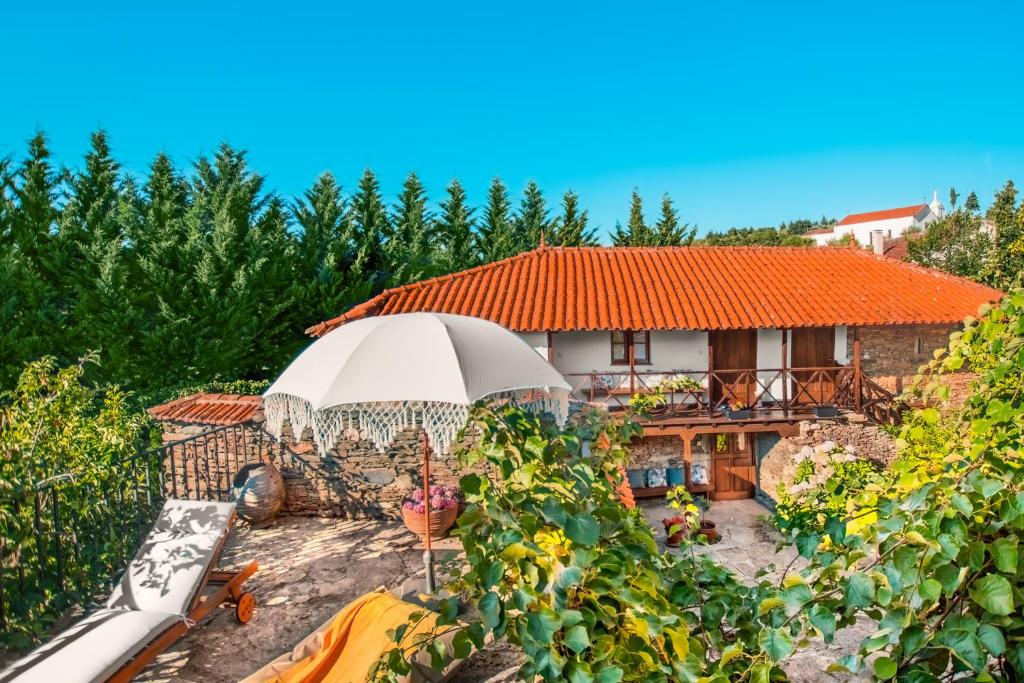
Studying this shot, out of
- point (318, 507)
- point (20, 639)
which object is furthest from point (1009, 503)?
point (318, 507)

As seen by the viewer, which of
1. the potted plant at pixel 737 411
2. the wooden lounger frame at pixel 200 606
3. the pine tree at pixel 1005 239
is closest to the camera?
the wooden lounger frame at pixel 200 606

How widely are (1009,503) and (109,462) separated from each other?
6.50 meters

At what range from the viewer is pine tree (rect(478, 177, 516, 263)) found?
74.5 feet

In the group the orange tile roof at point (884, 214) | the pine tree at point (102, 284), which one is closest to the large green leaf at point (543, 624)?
the pine tree at point (102, 284)

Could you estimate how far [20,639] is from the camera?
3.72 metres

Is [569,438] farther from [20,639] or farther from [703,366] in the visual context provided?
[703,366]

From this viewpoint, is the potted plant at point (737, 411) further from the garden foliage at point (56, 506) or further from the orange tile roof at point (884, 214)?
the orange tile roof at point (884, 214)

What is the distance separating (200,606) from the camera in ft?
14.3

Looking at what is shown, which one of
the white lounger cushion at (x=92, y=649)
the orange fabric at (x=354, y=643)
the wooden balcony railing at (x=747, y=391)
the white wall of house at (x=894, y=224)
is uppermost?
the white wall of house at (x=894, y=224)

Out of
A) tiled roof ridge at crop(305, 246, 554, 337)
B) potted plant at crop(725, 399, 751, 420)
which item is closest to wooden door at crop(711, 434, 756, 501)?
potted plant at crop(725, 399, 751, 420)

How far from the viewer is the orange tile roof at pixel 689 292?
12.5 meters

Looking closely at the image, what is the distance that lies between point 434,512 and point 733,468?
9994mm

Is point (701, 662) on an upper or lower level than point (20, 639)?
upper

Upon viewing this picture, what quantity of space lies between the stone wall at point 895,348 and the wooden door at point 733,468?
138 inches
